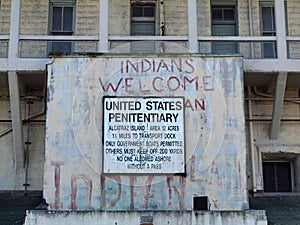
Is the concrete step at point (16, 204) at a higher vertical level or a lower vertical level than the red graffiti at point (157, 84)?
lower

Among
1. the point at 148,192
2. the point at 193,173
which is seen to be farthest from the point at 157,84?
the point at 148,192

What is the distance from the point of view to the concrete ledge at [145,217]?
1230cm

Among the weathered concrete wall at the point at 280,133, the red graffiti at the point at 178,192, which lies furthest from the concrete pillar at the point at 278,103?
the red graffiti at the point at 178,192

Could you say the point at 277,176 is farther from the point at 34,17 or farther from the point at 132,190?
the point at 34,17

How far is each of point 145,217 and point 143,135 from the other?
86.6 inches

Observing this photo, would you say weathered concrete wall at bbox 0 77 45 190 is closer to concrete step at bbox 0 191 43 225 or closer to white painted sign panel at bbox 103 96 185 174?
concrete step at bbox 0 191 43 225

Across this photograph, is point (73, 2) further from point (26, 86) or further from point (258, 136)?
point (258, 136)

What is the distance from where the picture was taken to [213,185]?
42.8 feet

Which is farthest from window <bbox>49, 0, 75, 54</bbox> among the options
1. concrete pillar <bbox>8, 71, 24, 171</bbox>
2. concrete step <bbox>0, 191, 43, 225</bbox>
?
concrete step <bbox>0, 191, 43, 225</bbox>

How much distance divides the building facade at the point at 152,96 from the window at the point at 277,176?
3 centimetres

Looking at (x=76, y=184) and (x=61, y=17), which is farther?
(x=61, y=17)

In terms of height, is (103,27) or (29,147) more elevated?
(103,27)

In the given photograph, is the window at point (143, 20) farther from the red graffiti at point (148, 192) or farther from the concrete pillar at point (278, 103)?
the red graffiti at point (148, 192)

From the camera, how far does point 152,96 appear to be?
13594 mm
